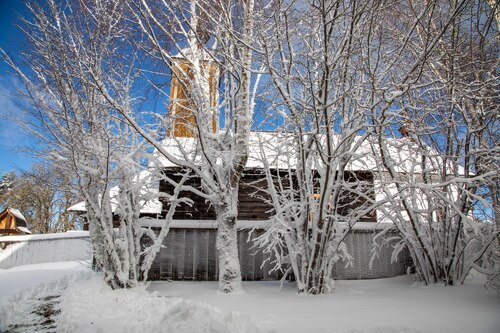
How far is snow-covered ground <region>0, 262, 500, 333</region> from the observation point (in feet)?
10.6

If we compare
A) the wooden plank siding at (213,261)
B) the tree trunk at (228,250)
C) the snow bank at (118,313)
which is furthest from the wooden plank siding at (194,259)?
the tree trunk at (228,250)

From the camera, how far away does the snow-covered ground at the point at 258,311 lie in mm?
3230

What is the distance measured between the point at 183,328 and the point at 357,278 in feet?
18.5

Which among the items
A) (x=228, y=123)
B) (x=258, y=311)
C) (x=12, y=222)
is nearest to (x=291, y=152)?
(x=228, y=123)

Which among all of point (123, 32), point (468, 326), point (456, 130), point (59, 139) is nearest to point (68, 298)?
point (59, 139)

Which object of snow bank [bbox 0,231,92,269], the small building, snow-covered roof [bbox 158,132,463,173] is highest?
snow-covered roof [bbox 158,132,463,173]

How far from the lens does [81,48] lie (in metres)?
6.09

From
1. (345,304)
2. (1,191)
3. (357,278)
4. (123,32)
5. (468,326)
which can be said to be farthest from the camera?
(1,191)

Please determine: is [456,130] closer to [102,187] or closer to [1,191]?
[102,187]

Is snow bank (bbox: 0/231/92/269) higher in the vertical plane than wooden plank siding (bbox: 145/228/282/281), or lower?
lower

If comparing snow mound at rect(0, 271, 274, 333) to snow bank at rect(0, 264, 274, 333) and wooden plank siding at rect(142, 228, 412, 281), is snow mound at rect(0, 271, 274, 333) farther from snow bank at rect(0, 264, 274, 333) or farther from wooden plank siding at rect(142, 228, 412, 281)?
wooden plank siding at rect(142, 228, 412, 281)

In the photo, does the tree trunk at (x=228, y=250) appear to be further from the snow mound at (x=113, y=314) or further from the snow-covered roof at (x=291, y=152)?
the snow mound at (x=113, y=314)

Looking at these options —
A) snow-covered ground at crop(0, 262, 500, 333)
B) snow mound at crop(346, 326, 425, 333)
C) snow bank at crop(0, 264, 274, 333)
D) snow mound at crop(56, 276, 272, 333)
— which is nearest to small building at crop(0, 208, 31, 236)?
snow bank at crop(0, 264, 274, 333)

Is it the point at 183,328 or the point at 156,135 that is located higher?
the point at 156,135
